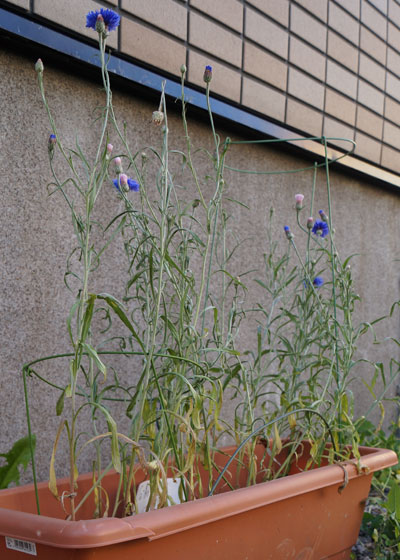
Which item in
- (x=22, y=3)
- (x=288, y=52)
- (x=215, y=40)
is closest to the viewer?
(x=22, y=3)

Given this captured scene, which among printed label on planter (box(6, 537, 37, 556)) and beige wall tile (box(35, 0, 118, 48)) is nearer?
printed label on planter (box(6, 537, 37, 556))

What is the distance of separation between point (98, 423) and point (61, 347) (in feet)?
0.90

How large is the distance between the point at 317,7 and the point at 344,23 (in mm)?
244

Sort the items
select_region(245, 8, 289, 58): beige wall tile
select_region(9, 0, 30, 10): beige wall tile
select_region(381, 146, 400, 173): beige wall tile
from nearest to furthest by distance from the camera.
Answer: select_region(9, 0, 30, 10): beige wall tile < select_region(245, 8, 289, 58): beige wall tile < select_region(381, 146, 400, 173): beige wall tile

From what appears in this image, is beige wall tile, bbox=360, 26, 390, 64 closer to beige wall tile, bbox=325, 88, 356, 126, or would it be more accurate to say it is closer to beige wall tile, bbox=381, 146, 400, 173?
beige wall tile, bbox=325, 88, 356, 126

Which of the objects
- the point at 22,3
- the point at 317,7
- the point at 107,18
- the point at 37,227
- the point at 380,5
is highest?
the point at 380,5

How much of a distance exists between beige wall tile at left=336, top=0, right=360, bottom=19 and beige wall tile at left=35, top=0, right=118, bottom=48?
1523 millimetres

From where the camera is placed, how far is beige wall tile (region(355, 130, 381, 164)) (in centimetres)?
309

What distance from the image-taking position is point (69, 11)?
177 cm

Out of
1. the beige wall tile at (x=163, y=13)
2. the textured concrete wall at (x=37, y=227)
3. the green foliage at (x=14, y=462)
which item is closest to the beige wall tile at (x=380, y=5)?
the beige wall tile at (x=163, y=13)

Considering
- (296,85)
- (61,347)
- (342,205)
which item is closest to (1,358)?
(61,347)

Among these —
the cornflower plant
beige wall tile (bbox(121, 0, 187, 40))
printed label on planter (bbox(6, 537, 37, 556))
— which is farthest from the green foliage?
beige wall tile (bbox(121, 0, 187, 40))

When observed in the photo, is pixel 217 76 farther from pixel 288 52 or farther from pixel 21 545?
pixel 21 545

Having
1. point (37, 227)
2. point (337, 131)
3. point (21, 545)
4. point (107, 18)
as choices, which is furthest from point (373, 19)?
point (21, 545)
